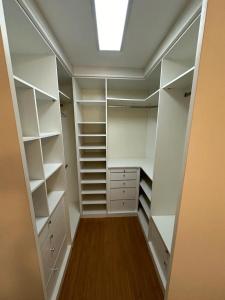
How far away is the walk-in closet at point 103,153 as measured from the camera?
0.75 metres

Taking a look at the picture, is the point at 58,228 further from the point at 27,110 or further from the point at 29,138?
the point at 27,110

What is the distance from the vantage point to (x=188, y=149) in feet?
2.51

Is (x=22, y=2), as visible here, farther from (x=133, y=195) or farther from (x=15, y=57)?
(x=133, y=195)

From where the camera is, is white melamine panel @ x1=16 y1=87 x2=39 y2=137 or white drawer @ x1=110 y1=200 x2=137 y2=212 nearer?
white melamine panel @ x1=16 y1=87 x2=39 y2=137

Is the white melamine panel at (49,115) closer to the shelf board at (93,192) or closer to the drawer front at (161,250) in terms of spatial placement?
the shelf board at (93,192)

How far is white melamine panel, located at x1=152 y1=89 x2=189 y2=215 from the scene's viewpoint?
4.81 ft

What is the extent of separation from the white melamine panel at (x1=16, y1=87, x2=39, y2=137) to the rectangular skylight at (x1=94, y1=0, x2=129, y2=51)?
775mm

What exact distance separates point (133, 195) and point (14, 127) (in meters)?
2.06

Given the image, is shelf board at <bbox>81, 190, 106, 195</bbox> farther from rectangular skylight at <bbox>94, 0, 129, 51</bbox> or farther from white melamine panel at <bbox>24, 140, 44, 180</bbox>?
rectangular skylight at <bbox>94, 0, 129, 51</bbox>

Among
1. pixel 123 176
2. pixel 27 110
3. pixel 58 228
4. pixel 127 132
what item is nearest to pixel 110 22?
pixel 27 110

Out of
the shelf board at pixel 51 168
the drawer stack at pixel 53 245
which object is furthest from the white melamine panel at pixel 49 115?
the drawer stack at pixel 53 245

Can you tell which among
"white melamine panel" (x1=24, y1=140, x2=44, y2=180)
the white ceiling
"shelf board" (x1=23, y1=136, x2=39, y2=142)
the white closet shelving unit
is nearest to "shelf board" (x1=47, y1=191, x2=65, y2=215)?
the white closet shelving unit

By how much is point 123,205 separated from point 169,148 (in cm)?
138

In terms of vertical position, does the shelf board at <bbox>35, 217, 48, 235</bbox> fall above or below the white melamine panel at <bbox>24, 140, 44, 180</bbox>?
below
